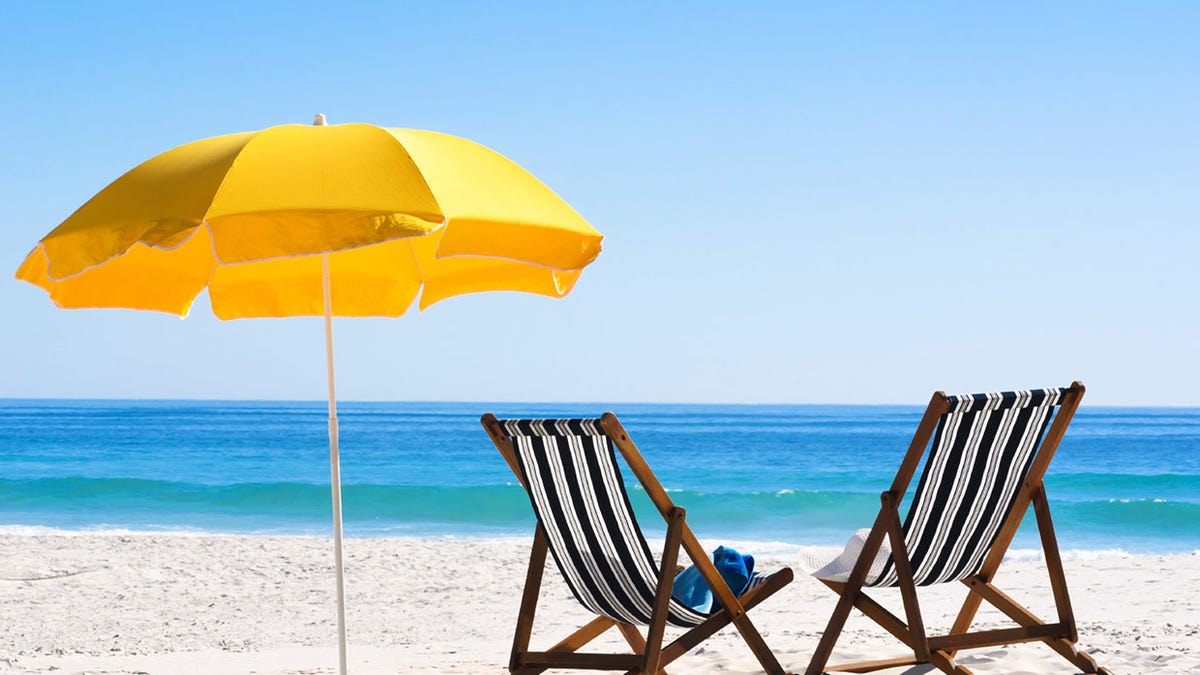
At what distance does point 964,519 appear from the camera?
11.5 feet

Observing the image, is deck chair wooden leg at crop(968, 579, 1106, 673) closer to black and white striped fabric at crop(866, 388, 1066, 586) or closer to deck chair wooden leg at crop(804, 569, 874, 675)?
black and white striped fabric at crop(866, 388, 1066, 586)

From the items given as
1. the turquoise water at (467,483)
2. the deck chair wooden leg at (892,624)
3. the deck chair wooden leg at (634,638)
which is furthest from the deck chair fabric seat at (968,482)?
the turquoise water at (467,483)

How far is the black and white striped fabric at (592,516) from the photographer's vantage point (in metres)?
3.25

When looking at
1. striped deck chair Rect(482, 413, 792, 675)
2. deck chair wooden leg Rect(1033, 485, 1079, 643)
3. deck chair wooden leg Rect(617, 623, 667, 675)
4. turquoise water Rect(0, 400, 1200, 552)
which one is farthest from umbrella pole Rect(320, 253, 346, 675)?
turquoise water Rect(0, 400, 1200, 552)

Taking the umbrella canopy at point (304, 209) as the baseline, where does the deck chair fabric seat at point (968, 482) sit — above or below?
below

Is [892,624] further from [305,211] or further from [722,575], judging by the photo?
[305,211]

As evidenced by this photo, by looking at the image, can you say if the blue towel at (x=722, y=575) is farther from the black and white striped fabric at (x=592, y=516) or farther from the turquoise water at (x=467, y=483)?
the turquoise water at (x=467, y=483)

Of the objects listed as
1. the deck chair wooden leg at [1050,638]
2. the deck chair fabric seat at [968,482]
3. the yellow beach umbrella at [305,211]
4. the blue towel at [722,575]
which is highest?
the yellow beach umbrella at [305,211]

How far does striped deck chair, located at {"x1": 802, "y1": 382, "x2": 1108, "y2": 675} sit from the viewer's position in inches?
132

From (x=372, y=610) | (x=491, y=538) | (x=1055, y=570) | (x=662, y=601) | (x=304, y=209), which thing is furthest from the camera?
(x=491, y=538)

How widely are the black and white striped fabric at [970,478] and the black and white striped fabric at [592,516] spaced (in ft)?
2.39

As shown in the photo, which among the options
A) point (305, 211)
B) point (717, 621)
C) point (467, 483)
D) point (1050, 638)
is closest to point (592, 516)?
point (717, 621)

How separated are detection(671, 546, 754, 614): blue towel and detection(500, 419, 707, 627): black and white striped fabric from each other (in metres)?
0.17

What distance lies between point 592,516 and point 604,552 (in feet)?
0.40
